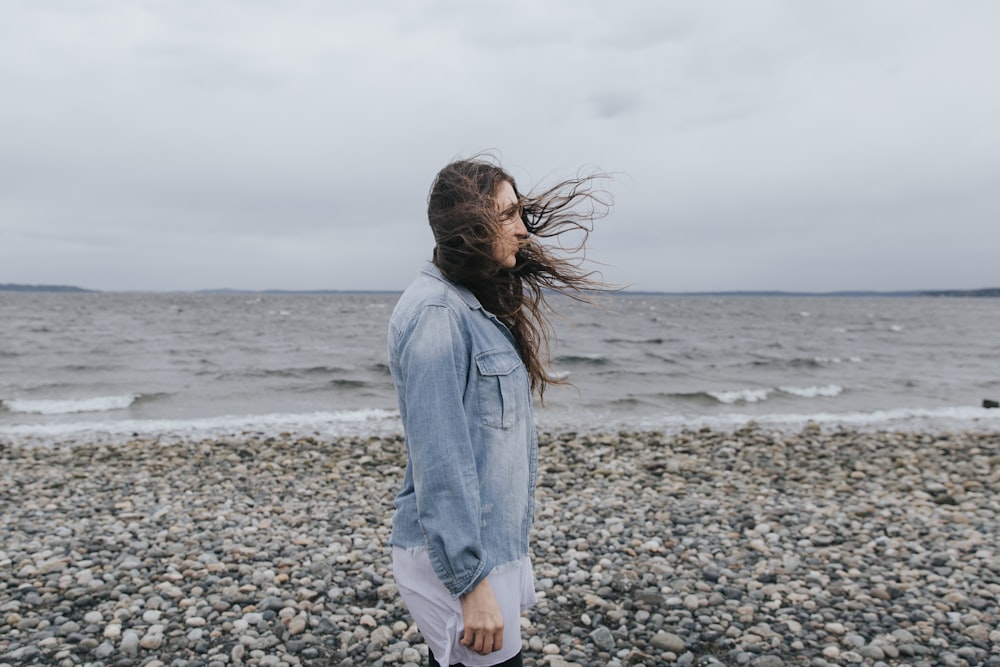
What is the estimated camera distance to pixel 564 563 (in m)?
6.04

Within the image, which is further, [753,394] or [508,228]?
[753,394]

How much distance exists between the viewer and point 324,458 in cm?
1032

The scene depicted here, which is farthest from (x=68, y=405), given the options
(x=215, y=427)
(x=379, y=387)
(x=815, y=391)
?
(x=815, y=391)

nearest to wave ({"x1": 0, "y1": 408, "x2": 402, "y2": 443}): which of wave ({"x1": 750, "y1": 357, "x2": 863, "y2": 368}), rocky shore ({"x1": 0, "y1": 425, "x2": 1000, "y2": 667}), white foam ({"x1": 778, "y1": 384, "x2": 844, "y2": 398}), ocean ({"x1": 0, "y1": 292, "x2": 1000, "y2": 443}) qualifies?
ocean ({"x1": 0, "y1": 292, "x2": 1000, "y2": 443})

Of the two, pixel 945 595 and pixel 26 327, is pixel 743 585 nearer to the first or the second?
pixel 945 595

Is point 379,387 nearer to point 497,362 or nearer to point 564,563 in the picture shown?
point 564,563

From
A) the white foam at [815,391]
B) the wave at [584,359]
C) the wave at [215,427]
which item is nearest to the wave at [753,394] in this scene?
the white foam at [815,391]

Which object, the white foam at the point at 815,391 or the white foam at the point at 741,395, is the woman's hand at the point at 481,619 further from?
the white foam at the point at 815,391

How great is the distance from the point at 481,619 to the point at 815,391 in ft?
69.3

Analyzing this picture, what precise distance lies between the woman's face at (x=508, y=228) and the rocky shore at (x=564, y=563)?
3273 mm

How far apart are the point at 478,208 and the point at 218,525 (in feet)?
20.2

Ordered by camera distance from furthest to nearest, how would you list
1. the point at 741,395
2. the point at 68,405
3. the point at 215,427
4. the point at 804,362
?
the point at 804,362
the point at 741,395
the point at 68,405
the point at 215,427

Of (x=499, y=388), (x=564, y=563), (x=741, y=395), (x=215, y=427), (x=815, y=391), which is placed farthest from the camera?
(x=815, y=391)

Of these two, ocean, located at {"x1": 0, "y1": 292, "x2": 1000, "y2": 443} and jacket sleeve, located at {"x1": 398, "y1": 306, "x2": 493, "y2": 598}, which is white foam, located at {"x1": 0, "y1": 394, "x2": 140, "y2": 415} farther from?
jacket sleeve, located at {"x1": 398, "y1": 306, "x2": 493, "y2": 598}
